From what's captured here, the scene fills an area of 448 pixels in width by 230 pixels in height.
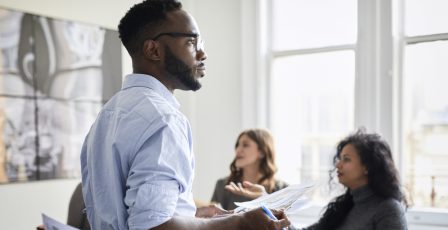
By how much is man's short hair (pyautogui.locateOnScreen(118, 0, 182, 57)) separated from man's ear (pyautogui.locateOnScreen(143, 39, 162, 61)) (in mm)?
21

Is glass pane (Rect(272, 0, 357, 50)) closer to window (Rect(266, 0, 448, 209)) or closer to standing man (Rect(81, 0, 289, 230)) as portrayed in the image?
window (Rect(266, 0, 448, 209))

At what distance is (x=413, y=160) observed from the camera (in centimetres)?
305

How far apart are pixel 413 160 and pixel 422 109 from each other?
0.34 meters

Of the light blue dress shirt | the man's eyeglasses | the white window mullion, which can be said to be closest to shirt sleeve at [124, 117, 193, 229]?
the light blue dress shirt

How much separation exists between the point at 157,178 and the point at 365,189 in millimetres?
1751

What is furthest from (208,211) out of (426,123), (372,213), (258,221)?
(426,123)

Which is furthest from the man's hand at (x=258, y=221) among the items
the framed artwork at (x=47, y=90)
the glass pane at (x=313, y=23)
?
the glass pane at (x=313, y=23)

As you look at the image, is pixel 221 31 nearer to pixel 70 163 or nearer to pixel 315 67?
pixel 315 67

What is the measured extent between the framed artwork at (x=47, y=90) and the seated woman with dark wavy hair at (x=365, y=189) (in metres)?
1.60

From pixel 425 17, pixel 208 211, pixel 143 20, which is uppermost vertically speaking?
pixel 425 17

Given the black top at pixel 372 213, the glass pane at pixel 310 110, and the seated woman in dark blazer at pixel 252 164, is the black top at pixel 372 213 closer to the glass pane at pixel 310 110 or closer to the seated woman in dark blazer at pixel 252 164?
the seated woman in dark blazer at pixel 252 164

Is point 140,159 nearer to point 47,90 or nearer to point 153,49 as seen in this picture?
point 153,49

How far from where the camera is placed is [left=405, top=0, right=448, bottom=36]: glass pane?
298 centimetres

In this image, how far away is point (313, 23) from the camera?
135 inches
